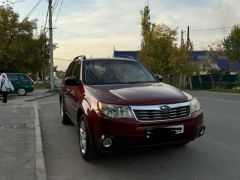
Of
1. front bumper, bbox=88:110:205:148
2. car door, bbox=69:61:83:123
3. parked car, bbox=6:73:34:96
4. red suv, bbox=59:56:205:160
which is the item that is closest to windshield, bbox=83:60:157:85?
car door, bbox=69:61:83:123

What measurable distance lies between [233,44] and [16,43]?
2104cm

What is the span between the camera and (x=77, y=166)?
638cm

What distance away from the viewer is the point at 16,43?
39406 mm

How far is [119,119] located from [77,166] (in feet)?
4.02

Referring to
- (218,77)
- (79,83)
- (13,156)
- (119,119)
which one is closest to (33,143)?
(13,156)

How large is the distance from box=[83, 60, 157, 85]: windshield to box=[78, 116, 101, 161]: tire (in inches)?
36.9

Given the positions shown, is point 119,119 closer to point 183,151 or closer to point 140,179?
point 140,179

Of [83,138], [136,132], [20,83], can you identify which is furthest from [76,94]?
[20,83]

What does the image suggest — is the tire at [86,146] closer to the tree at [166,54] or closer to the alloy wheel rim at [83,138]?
the alloy wheel rim at [83,138]

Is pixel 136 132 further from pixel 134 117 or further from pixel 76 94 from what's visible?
pixel 76 94

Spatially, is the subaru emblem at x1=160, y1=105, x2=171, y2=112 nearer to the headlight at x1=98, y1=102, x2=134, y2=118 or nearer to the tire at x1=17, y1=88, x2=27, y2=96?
the headlight at x1=98, y1=102, x2=134, y2=118

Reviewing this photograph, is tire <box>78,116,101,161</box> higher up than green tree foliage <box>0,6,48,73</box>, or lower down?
lower down

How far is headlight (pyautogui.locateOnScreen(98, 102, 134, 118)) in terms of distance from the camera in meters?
5.80

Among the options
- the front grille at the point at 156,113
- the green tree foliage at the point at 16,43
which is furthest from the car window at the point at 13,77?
the front grille at the point at 156,113
